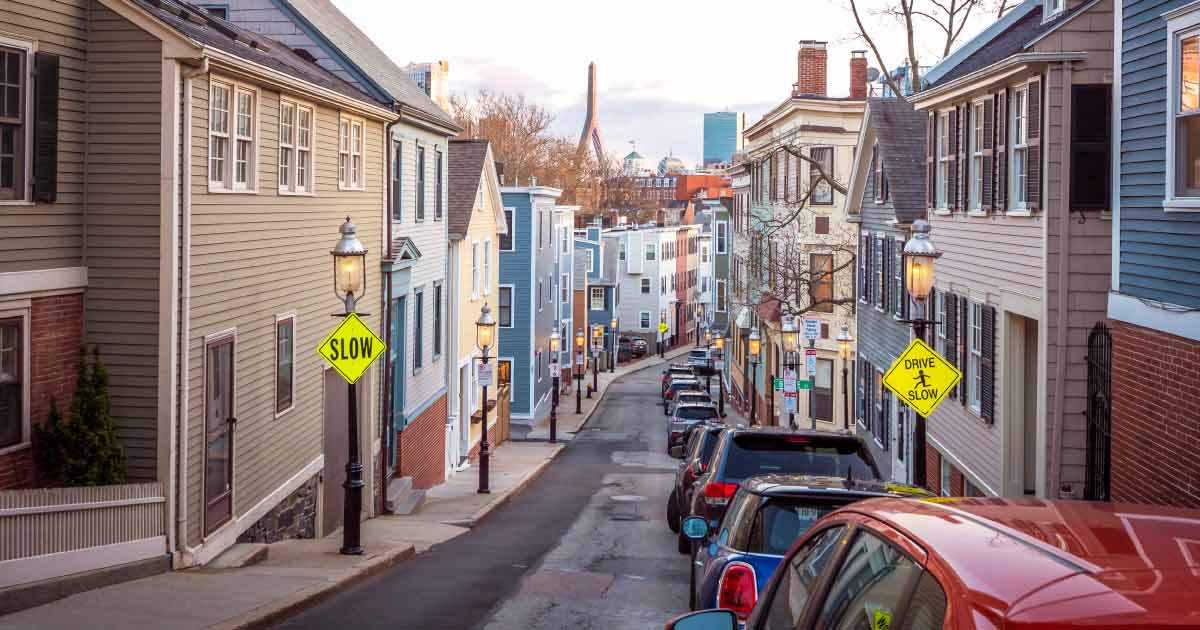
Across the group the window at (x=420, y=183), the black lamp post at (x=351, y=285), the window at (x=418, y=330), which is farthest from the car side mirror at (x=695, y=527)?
the window at (x=420, y=183)

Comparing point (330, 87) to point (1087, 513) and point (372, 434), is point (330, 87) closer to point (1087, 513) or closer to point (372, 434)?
point (372, 434)

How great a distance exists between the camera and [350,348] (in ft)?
52.9

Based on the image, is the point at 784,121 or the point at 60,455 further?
the point at 784,121

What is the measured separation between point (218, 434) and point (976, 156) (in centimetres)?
1269


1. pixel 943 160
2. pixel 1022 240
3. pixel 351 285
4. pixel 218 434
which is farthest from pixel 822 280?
pixel 218 434

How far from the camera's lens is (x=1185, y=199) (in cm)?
1227

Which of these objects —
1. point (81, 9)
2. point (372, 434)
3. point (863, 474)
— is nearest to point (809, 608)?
point (863, 474)

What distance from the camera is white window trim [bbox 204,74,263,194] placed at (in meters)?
15.2

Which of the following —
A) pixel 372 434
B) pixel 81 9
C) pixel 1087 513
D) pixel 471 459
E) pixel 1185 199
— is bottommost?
pixel 471 459

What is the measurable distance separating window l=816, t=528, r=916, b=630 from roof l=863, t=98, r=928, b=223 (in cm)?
2401

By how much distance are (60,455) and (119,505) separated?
2.53 ft

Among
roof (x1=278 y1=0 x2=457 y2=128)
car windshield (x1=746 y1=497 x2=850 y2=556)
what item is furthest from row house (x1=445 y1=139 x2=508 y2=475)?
car windshield (x1=746 y1=497 x2=850 y2=556)

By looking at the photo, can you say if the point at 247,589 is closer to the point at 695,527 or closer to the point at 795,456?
the point at 695,527

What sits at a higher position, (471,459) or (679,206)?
(679,206)
